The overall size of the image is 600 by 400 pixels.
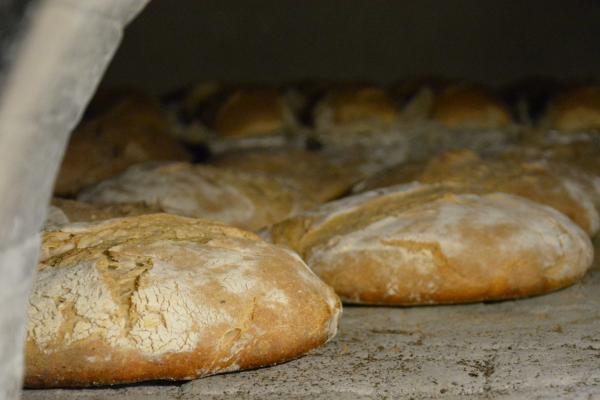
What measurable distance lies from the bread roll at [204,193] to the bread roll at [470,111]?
1131mm

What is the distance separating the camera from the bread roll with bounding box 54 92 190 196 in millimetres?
3402

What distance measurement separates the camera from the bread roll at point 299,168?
3.38m

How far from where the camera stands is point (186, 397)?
5.46ft

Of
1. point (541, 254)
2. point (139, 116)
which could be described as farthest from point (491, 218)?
point (139, 116)

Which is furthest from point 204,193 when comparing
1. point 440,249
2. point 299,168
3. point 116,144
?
point 440,249

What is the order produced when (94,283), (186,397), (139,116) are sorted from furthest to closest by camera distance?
(139,116) < (94,283) < (186,397)

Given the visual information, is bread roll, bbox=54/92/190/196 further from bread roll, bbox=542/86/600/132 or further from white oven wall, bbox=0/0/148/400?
white oven wall, bbox=0/0/148/400

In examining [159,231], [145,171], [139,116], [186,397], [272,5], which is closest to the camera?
[186,397]

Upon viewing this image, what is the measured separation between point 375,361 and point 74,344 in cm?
66

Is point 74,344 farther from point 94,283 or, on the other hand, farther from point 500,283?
point 500,283

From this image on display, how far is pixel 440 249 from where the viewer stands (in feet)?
7.58

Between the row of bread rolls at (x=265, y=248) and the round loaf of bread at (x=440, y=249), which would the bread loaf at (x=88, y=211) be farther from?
the round loaf of bread at (x=440, y=249)

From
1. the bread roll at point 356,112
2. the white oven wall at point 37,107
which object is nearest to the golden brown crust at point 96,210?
the white oven wall at point 37,107

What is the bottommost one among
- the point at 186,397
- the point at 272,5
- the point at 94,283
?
the point at 186,397
